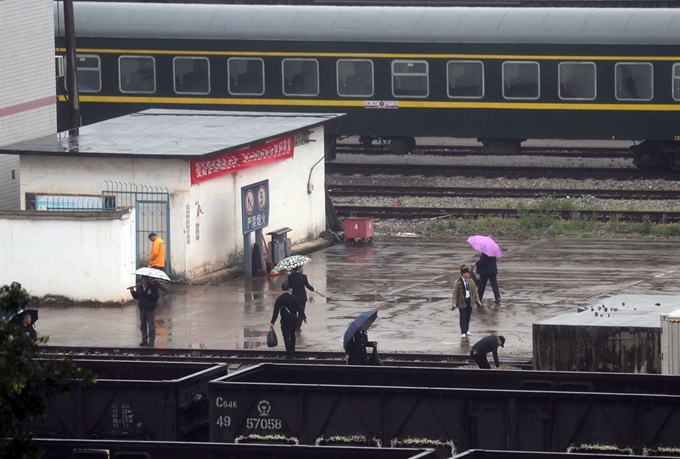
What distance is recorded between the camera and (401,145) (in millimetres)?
34906

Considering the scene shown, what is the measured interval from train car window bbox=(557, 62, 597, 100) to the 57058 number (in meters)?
20.3

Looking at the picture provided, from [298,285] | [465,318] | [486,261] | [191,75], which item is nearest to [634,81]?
[191,75]

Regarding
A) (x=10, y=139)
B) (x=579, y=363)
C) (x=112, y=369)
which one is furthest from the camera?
(x=10, y=139)

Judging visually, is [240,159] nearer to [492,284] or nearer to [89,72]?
[492,284]

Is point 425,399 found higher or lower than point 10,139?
lower

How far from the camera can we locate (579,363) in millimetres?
16531

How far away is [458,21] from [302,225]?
7.54 metres

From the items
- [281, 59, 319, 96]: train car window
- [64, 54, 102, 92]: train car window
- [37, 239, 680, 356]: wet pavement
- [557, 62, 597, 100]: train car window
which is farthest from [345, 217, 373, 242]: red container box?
[64, 54, 102, 92]: train car window

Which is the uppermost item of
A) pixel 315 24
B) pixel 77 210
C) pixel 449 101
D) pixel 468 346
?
pixel 315 24

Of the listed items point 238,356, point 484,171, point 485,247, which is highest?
point 484,171

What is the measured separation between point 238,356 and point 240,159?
25.1 ft

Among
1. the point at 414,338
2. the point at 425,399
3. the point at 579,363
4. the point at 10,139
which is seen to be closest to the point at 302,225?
the point at 10,139

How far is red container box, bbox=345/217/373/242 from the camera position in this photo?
28188 mm

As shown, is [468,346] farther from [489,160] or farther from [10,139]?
[489,160]
